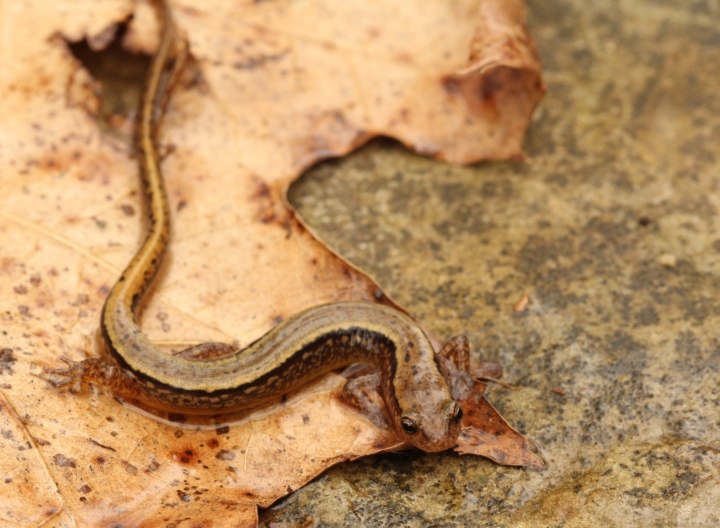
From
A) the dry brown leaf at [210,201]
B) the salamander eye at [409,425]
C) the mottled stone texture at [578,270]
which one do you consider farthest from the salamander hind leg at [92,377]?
the salamander eye at [409,425]

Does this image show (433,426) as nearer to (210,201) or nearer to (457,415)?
(457,415)

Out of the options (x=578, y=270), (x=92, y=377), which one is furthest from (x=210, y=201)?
(x=578, y=270)

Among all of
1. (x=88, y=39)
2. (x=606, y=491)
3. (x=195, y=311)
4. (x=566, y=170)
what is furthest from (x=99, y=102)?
(x=606, y=491)

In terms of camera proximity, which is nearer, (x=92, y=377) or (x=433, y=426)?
(x=433, y=426)

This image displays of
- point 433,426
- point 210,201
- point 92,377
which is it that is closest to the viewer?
point 433,426

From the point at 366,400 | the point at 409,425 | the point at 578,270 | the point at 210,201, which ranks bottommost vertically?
the point at 366,400

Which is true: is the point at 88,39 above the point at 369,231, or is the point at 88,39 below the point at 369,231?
above

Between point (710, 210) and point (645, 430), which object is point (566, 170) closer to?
point (710, 210)
